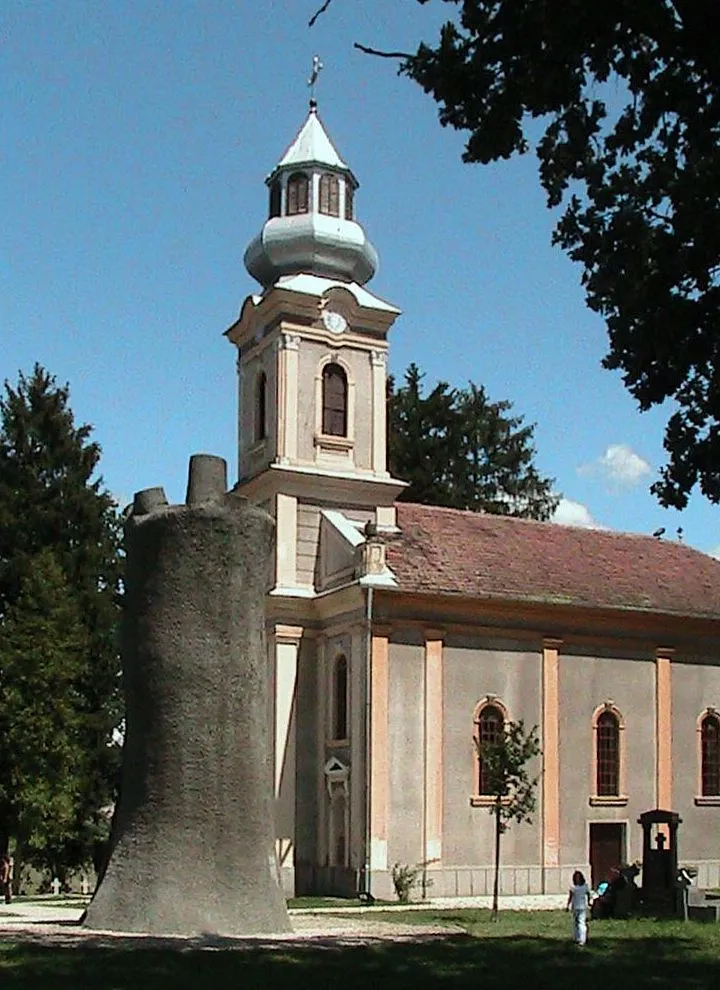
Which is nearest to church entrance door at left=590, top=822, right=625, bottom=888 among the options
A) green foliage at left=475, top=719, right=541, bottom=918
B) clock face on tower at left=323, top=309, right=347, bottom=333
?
green foliage at left=475, top=719, right=541, bottom=918

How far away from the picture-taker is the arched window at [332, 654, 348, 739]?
3862 centimetres

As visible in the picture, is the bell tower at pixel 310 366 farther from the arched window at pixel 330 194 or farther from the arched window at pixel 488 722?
the arched window at pixel 488 722

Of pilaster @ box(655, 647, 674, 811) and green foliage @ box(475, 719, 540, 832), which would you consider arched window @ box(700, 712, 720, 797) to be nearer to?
pilaster @ box(655, 647, 674, 811)

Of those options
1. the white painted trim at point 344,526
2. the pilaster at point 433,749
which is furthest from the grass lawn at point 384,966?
the white painted trim at point 344,526

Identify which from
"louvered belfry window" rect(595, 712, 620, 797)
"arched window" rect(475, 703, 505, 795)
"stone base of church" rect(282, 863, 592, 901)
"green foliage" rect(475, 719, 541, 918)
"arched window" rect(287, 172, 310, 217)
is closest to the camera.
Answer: "green foliage" rect(475, 719, 541, 918)

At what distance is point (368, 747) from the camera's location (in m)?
36.8

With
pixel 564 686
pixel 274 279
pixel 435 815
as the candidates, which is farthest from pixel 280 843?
pixel 274 279

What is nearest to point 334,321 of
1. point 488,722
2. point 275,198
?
point 275,198

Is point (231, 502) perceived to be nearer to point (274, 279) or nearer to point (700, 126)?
point (700, 126)

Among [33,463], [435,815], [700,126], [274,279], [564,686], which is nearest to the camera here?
[700,126]

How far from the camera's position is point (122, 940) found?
18.4 metres

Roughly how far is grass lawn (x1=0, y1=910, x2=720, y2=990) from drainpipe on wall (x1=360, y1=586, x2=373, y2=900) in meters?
14.6

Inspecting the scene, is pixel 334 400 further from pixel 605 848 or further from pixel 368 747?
pixel 605 848

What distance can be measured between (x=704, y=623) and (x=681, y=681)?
1.74 m
